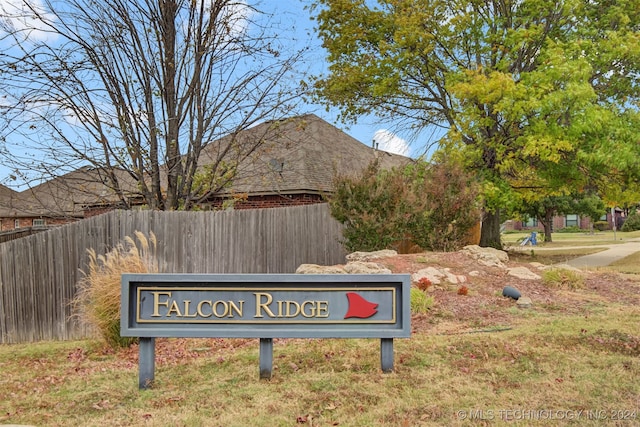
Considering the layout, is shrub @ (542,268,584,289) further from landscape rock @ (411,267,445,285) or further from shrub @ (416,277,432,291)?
shrub @ (416,277,432,291)

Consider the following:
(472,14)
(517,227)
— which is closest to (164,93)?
(472,14)

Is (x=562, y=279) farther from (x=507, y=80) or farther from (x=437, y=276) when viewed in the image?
(x=507, y=80)

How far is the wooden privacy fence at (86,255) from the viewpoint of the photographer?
9344mm

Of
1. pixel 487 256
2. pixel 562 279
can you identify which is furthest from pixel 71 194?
pixel 562 279

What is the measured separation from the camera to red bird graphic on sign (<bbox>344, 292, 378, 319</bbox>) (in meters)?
4.69

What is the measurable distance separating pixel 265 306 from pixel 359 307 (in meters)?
0.81

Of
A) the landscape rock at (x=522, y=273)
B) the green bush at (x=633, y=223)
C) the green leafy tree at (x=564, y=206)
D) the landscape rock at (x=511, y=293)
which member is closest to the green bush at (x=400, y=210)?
the landscape rock at (x=522, y=273)

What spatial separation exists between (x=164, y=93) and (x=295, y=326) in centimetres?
724

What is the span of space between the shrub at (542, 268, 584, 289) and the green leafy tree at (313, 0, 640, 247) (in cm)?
569

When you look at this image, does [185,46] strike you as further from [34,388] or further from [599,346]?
[599,346]

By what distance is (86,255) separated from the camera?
9328 millimetres

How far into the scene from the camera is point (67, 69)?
1001cm

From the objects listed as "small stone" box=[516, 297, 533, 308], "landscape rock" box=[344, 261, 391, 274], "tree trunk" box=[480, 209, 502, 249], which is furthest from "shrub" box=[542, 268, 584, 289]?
"tree trunk" box=[480, 209, 502, 249]

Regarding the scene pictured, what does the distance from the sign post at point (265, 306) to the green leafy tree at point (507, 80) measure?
12.0 meters
